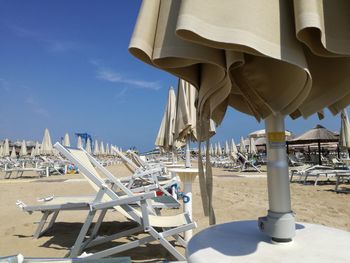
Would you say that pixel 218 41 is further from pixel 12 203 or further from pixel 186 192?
pixel 12 203

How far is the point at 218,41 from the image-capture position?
2.83 feet

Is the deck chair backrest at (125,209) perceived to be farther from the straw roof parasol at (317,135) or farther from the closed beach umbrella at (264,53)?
the straw roof parasol at (317,135)

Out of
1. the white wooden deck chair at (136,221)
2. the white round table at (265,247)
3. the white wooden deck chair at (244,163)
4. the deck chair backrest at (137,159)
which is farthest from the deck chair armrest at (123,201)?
the white wooden deck chair at (244,163)

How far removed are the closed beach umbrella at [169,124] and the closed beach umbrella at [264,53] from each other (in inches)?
276

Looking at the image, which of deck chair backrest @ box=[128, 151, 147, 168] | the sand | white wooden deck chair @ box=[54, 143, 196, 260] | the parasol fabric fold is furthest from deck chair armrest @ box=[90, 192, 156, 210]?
deck chair backrest @ box=[128, 151, 147, 168]

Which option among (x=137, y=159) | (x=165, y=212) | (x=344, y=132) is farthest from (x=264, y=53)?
(x=344, y=132)

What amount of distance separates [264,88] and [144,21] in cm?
53

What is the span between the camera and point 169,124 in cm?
895

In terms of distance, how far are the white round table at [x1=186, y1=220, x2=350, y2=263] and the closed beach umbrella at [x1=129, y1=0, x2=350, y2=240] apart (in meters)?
0.07

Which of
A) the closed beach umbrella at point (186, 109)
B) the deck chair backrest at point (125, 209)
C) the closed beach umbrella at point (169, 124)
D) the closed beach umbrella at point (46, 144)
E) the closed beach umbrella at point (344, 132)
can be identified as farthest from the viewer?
the closed beach umbrella at point (46, 144)

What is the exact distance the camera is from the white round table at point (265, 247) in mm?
1130

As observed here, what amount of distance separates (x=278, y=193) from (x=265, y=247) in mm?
231

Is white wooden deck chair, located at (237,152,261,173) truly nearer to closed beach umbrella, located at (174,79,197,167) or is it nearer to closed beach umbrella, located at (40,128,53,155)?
closed beach umbrella, located at (174,79,197,167)

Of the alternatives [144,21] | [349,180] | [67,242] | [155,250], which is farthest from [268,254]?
[349,180]
